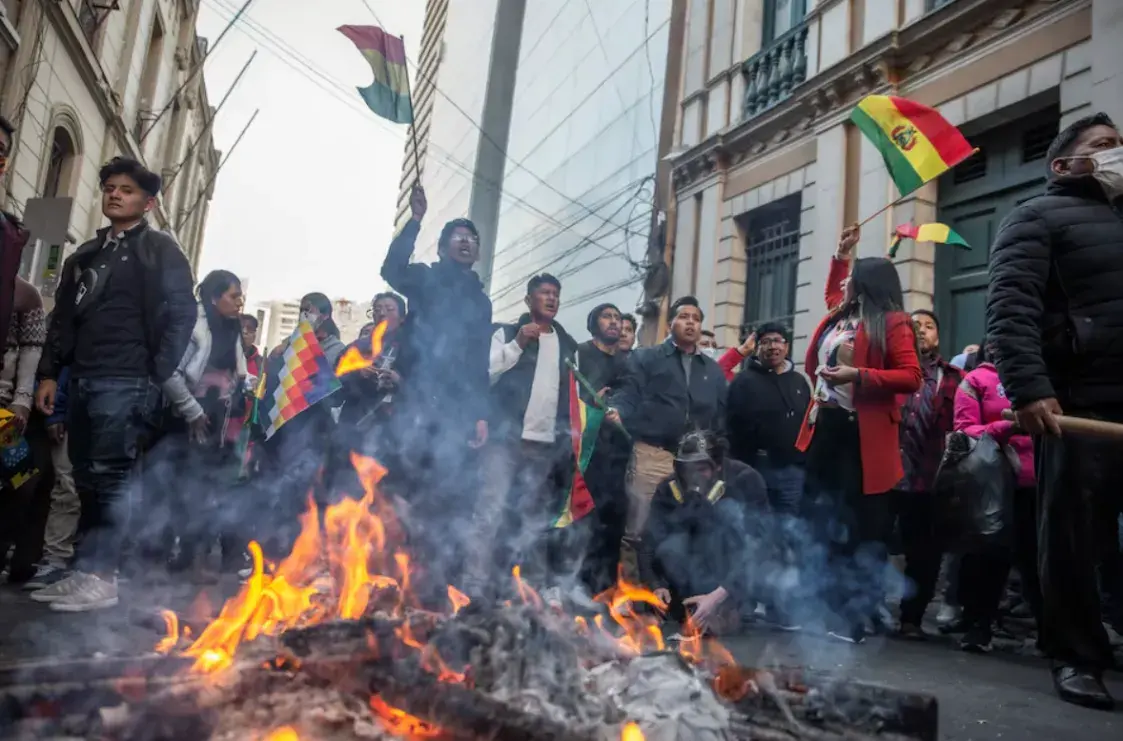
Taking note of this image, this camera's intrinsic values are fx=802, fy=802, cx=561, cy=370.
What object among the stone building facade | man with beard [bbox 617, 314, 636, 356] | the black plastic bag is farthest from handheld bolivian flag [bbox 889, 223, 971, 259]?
the black plastic bag

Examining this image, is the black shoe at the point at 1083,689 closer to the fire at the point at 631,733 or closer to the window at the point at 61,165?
the fire at the point at 631,733

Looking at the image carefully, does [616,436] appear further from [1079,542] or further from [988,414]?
[1079,542]

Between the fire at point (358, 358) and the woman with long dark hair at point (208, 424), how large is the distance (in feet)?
2.52

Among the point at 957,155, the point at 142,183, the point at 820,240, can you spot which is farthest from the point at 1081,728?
the point at 820,240

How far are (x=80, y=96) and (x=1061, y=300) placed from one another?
615 inches

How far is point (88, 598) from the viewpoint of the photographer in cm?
384

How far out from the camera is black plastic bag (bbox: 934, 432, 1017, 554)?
4.06 meters

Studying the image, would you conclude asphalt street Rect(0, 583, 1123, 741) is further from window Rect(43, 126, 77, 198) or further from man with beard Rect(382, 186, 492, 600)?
window Rect(43, 126, 77, 198)

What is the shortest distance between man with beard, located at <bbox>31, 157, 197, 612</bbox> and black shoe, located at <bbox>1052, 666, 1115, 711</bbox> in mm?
4060

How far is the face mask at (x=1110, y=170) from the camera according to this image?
3133 mm

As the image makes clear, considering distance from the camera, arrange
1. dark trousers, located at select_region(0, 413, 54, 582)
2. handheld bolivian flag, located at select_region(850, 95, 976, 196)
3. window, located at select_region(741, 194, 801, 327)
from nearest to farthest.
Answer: dark trousers, located at select_region(0, 413, 54, 582), handheld bolivian flag, located at select_region(850, 95, 976, 196), window, located at select_region(741, 194, 801, 327)

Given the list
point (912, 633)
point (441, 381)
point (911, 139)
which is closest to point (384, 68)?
point (441, 381)

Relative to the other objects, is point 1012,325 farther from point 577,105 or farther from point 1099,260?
point 577,105

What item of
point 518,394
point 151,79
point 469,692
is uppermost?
point 151,79
